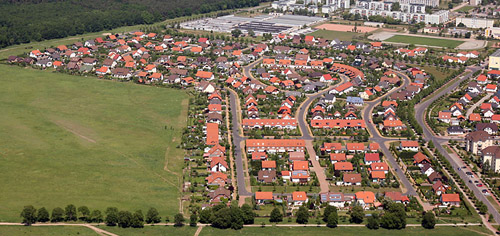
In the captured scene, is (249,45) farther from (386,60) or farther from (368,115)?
(368,115)

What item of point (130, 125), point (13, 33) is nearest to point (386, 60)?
point (130, 125)

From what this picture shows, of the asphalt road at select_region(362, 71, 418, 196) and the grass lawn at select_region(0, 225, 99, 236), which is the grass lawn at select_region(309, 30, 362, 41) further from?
the grass lawn at select_region(0, 225, 99, 236)

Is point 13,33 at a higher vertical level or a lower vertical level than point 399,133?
higher

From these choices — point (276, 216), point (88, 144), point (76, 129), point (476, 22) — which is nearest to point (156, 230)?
point (276, 216)

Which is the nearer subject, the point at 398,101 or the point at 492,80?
the point at 398,101

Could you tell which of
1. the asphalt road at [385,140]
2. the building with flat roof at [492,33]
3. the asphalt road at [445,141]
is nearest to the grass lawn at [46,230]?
the asphalt road at [385,140]

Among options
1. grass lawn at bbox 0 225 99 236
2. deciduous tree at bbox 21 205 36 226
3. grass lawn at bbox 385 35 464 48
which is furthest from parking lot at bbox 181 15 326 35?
grass lawn at bbox 0 225 99 236
